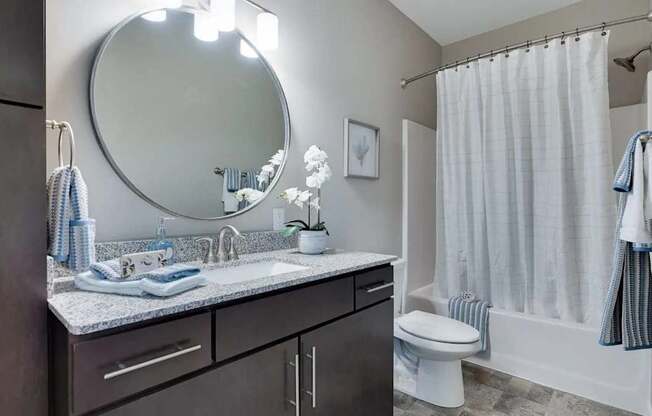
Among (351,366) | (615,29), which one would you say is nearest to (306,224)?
(351,366)

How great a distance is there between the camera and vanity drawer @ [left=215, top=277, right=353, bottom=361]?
97 centimetres

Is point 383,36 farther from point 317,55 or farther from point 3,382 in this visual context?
point 3,382

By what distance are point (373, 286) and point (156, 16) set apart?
1.42 metres

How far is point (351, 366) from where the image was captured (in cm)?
140

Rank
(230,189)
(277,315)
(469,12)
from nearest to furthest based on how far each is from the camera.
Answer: (277,315) < (230,189) < (469,12)

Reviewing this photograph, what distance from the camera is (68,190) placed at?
38.3 inches

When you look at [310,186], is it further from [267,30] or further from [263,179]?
[267,30]

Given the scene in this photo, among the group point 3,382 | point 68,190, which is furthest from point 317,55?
point 3,382

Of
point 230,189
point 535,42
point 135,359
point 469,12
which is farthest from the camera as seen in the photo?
point 469,12

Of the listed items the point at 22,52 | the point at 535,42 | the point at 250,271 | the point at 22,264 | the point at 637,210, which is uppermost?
the point at 535,42

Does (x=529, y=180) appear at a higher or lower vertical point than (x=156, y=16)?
lower

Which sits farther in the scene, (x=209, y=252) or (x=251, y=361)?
(x=209, y=252)

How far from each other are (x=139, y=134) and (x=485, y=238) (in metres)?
2.27

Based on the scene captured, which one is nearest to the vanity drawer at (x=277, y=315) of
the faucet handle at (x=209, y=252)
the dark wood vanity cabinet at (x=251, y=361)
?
the dark wood vanity cabinet at (x=251, y=361)
